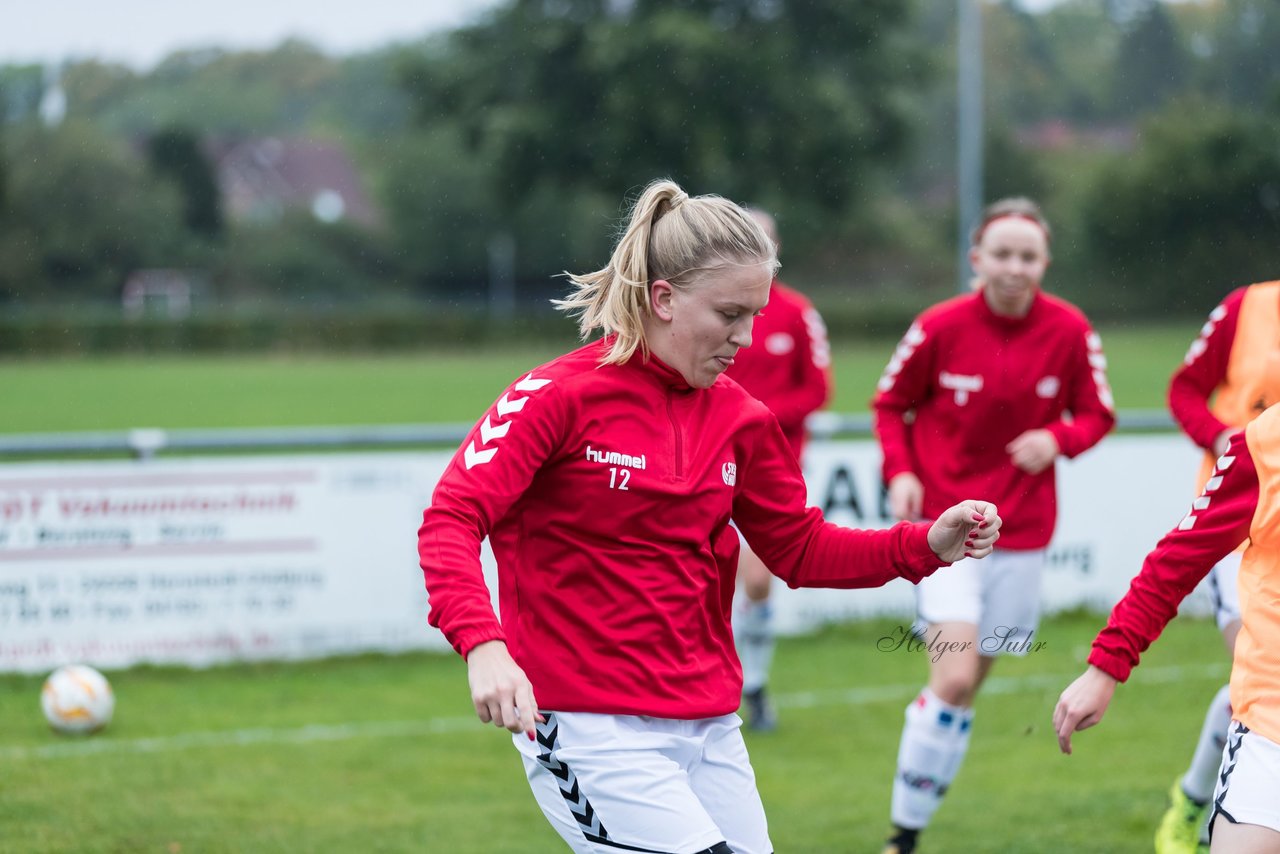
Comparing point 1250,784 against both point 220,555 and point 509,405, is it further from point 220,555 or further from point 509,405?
point 220,555

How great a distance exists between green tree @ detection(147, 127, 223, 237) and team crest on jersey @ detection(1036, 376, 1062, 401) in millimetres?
54079

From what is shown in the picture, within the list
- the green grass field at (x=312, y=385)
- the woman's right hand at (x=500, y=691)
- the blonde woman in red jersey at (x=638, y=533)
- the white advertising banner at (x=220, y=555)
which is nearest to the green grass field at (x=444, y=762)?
the white advertising banner at (x=220, y=555)

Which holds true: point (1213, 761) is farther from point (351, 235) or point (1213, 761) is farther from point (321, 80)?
point (321, 80)

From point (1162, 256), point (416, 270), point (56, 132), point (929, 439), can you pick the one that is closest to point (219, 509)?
point (929, 439)

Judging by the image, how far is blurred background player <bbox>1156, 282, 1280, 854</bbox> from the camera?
4.67m

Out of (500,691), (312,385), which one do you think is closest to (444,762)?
(500,691)

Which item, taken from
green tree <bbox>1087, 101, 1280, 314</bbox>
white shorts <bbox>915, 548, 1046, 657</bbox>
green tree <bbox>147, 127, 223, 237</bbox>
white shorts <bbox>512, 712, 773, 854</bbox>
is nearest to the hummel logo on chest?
white shorts <bbox>512, 712, 773, 854</bbox>

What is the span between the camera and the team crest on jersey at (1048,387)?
17.7ft

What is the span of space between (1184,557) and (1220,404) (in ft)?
7.71

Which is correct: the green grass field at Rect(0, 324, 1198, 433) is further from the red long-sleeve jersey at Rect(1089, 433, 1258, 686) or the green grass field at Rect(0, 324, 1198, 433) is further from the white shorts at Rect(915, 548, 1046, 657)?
the red long-sleeve jersey at Rect(1089, 433, 1258, 686)

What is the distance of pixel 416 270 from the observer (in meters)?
60.1

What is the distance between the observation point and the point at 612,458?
3.04 m

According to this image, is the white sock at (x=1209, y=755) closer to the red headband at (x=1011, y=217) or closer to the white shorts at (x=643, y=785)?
the red headband at (x=1011, y=217)

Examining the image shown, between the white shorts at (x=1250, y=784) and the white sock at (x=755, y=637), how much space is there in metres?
4.40
